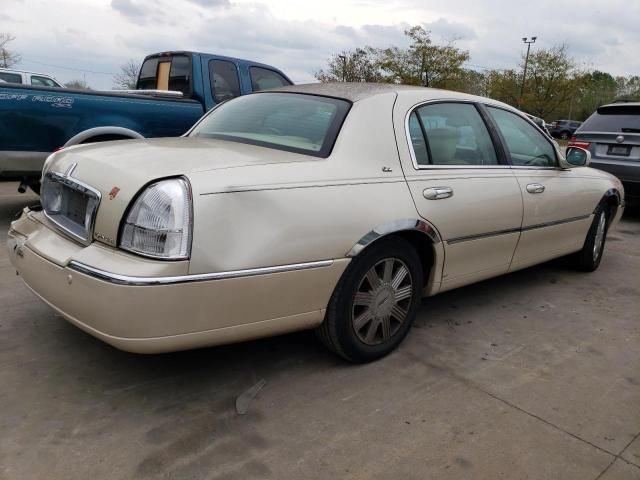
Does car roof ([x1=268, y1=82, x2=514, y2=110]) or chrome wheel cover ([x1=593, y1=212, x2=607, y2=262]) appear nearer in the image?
car roof ([x1=268, y1=82, x2=514, y2=110])

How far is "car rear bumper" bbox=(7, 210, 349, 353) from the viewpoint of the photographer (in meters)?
2.26

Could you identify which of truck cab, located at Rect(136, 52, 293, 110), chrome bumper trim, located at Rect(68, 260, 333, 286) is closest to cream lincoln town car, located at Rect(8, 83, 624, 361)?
chrome bumper trim, located at Rect(68, 260, 333, 286)

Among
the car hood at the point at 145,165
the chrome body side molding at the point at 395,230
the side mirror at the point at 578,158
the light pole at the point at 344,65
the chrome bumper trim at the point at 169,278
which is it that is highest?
the light pole at the point at 344,65

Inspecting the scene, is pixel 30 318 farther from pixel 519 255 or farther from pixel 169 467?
pixel 519 255

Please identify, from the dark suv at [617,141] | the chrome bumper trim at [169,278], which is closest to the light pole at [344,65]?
the dark suv at [617,141]

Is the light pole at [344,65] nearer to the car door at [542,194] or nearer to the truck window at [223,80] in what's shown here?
the truck window at [223,80]

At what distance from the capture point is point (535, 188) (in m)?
4.01

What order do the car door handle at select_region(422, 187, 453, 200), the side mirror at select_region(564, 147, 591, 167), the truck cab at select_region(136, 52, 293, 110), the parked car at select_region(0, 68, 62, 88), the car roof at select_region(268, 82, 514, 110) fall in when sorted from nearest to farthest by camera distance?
the car door handle at select_region(422, 187, 453, 200) < the car roof at select_region(268, 82, 514, 110) < the side mirror at select_region(564, 147, 591, 167) < the truck cab at select_region(136, 52, 293, 110) < the parked car at select_region(0, 68, 62, 88)

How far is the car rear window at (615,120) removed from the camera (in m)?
7.28

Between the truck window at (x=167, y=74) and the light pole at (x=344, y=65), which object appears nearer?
the truck window at (x=167, y=74)

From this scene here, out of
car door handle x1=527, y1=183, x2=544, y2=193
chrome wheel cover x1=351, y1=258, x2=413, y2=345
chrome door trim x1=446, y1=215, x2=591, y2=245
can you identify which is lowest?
chrome wheel cover x1=351, y1=258, x2=413, y2=345

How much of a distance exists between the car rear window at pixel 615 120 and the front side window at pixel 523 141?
3.63 m

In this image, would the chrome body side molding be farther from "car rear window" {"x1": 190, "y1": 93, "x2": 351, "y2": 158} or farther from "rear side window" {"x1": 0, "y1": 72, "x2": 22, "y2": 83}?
"rear side window" {"x1": 0, "y1": 72, "x2": 22, "y2": 83}

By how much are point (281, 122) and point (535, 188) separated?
1925mm
